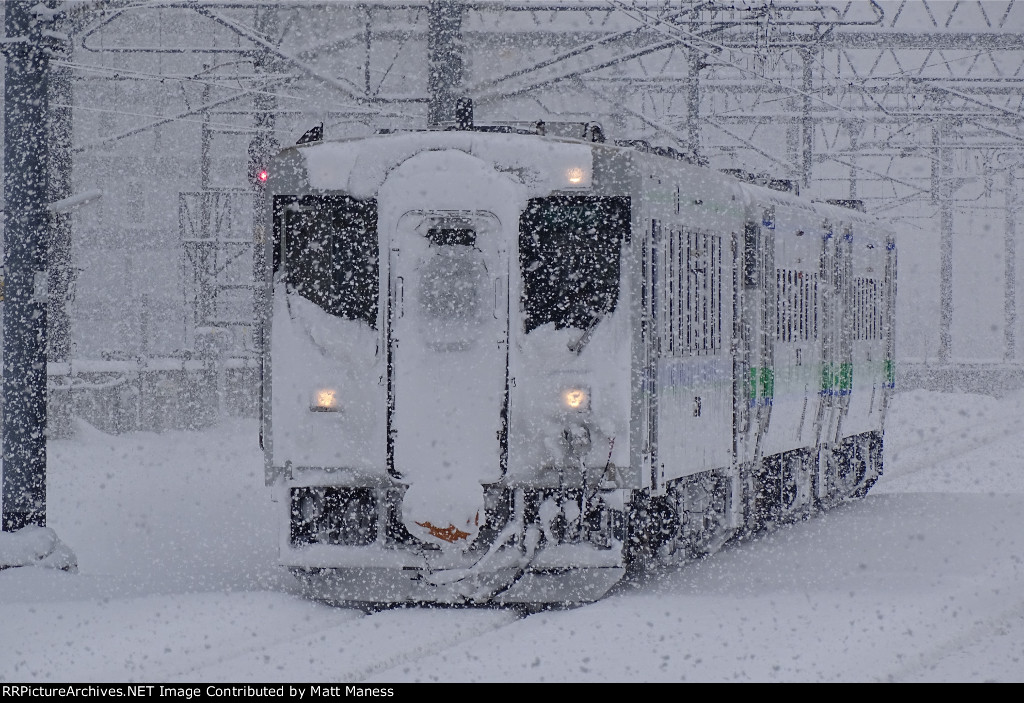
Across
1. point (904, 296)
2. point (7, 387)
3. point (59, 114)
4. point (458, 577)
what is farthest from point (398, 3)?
point (904, 296)

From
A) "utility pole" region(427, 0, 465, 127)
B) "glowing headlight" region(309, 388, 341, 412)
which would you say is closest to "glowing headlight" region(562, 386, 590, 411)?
"glowing headlight" region(309, 388, 341, 412)

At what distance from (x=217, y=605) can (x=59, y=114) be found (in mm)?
14565

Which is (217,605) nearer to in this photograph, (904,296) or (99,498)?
(99,498)

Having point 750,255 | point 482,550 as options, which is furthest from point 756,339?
point 482,550

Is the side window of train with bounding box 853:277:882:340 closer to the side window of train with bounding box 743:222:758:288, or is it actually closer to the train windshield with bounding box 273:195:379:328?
the side window of train with bounding box 743:222:758:288

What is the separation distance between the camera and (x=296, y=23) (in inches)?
1950

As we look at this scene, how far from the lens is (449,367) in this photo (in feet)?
35.9

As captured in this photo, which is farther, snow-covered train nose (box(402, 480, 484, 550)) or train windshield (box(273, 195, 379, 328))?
train windshield (box(273, 195, 379, 328))

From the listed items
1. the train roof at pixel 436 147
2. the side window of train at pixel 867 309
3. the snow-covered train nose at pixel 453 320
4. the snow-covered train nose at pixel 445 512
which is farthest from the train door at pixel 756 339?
the side window of train at pixel 867 309

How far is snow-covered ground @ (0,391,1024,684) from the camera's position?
848cm
